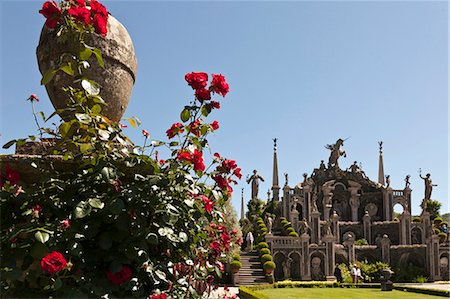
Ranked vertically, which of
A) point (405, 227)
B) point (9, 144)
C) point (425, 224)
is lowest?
point (405, 227)

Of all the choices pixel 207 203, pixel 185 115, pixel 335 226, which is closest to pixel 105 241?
pixel 207 203

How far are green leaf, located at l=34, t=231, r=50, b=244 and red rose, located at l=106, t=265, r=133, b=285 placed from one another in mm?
397

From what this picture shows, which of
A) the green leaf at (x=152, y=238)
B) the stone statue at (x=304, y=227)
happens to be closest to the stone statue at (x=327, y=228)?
the stone statue at (x=304, y=227)

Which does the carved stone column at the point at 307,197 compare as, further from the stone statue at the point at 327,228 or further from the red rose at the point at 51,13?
the red rose at the point at 51,13

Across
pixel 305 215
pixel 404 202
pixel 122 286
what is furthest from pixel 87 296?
pixel 404 202

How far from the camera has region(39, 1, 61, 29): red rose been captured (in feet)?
8.86

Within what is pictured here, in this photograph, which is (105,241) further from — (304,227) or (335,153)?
(335,153)

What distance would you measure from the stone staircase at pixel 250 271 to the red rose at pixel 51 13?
2340 cm

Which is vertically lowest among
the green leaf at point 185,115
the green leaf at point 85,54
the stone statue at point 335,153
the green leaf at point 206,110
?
the green leaf at point 185,115

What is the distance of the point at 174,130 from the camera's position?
3.18 metres

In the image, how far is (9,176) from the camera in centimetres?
257

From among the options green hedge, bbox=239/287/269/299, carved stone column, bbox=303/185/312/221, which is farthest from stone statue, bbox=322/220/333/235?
green hedge, bbox=239/287/269/299

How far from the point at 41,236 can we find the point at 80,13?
1351 mm

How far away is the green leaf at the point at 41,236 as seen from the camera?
2193 millimetres
